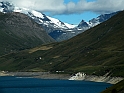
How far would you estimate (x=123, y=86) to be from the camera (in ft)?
342

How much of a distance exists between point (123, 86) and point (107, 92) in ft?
16.8

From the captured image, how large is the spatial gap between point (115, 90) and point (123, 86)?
306 cm

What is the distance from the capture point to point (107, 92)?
345 ft

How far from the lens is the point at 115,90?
103125mm

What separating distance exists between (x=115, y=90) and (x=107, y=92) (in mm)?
2993
